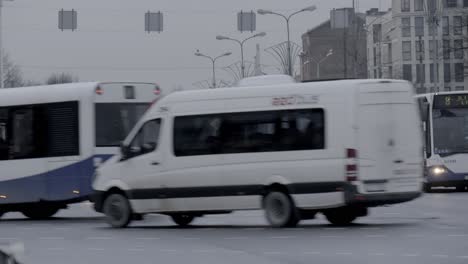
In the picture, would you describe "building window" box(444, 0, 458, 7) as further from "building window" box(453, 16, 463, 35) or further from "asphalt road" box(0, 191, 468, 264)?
"asphalt road" box(0, 191, 468, 264)

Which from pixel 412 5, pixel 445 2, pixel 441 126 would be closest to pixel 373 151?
pixel 441 126

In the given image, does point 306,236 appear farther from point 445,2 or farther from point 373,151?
point 445,2

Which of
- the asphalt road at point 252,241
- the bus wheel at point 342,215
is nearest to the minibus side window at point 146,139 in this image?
the asphalt road at point 252,241

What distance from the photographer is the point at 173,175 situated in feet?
74.5

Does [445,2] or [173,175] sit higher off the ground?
[445,2]

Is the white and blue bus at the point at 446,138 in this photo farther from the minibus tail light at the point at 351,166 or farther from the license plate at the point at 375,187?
the minibus tail light at the point at 351,166

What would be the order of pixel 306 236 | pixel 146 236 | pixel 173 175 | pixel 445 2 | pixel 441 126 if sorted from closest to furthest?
pixel 306 236
pixel 146 236
pixel 173 175
pixel 441 126
pixel 445 2

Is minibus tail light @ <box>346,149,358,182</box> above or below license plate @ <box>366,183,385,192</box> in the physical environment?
above

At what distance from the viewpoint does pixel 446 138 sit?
37688 mm

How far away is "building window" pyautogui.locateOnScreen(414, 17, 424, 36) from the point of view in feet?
415

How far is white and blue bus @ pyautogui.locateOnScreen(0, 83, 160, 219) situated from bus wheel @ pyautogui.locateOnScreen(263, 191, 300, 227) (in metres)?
6.21

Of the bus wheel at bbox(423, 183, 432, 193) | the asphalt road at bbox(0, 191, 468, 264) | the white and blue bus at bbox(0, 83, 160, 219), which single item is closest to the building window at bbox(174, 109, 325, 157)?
the asphalt road at bbox(0, 191, 468, 264)

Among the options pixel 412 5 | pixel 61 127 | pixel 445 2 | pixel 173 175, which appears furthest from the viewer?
pixel 412 5

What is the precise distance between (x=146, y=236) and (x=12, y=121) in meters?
8.45
